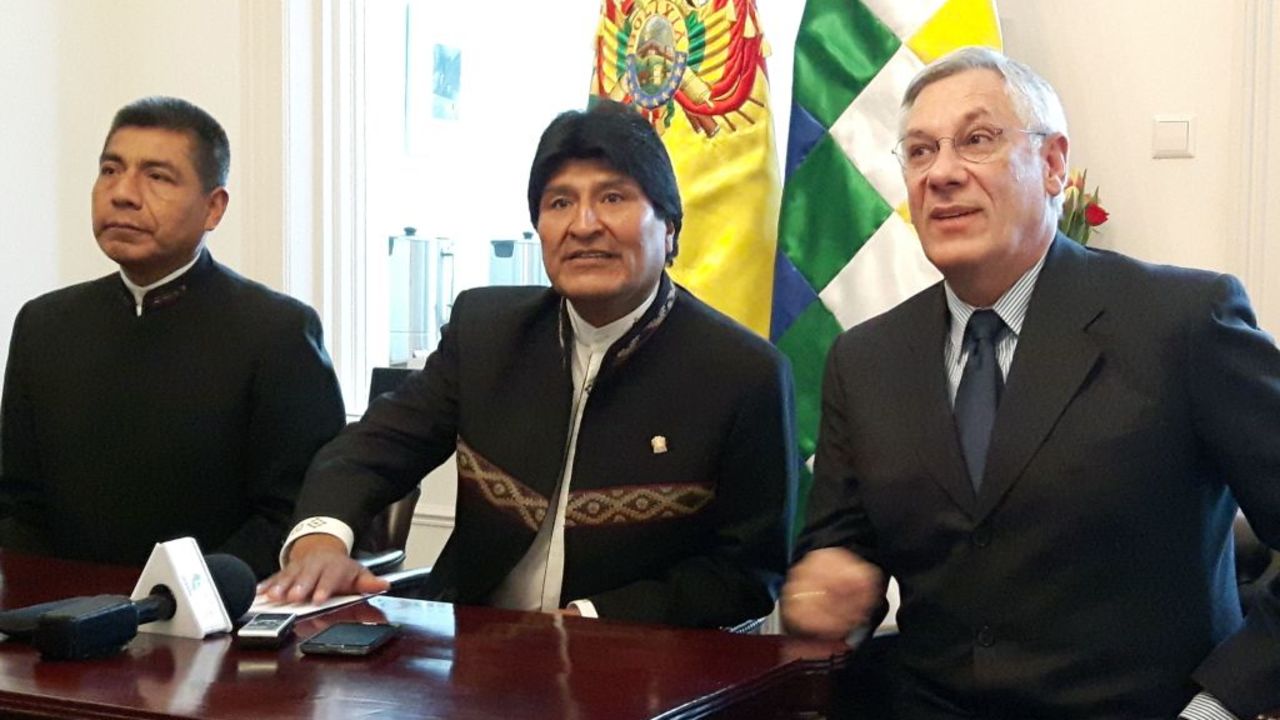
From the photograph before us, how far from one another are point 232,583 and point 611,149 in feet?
3.13

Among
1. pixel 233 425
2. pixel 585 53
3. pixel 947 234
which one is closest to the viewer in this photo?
pixel 947 234

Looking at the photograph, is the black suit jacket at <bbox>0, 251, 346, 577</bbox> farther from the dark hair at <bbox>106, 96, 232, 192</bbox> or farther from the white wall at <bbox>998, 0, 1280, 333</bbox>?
the white wall at <bbox>998, 0, 1280, 333</bbox>

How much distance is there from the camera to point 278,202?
4.57 metres

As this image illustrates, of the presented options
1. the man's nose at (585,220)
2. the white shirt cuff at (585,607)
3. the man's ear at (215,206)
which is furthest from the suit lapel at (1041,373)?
the man's ear at (215,206)

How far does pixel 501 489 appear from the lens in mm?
2416

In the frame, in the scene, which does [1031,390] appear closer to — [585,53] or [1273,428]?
[1273,428]

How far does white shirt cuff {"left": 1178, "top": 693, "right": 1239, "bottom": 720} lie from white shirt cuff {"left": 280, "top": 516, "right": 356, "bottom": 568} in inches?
48.1

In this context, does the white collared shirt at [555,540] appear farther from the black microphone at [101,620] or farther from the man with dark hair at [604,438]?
the black microphone at [101,620]

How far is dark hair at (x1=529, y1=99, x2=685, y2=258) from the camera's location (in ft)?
7.91

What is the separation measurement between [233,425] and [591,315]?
0.75 meters

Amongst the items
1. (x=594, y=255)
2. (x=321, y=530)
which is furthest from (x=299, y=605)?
(x=594, y=255)

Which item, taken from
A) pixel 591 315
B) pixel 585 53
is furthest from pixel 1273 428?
pixel 585 53

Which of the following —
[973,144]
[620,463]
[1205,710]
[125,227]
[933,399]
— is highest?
[973,144]

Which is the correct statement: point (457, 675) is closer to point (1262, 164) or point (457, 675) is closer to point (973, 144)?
point (973, 144)
